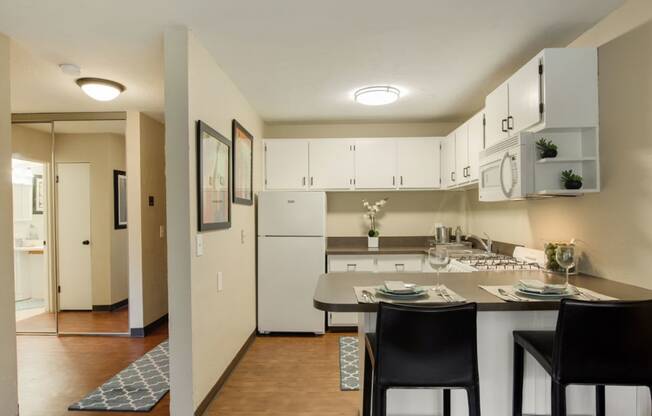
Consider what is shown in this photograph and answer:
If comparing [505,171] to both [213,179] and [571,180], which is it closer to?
[571,180]

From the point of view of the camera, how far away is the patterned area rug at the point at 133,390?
2.54 m

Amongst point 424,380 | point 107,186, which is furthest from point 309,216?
point 424,380

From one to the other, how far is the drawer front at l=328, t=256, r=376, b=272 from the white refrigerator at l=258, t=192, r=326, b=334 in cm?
11

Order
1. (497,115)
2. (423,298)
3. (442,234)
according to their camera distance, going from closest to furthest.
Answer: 1. (423,298)
2. (497,115)
3. (442,234)

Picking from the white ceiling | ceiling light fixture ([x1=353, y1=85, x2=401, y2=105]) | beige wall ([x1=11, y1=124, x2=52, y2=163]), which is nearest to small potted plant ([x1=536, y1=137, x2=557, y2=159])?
the white ceiling

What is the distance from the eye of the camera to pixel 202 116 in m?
2.43

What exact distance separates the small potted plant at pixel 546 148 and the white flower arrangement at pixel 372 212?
2.27 metres

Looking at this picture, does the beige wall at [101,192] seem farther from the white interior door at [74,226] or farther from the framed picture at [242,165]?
the framed picture at [242,165]

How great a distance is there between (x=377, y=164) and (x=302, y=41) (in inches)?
82.5

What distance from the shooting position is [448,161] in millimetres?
4027

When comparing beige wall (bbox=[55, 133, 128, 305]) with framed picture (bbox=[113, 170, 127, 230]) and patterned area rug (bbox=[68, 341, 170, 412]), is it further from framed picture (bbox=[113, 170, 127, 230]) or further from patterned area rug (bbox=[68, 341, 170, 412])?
patterned area rug (bbox=[68, 341, 170, 412])

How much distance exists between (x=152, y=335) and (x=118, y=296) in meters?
0.81

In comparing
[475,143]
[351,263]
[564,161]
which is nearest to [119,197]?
[351,263]

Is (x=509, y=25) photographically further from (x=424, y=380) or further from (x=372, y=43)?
(x=424, y=380)
